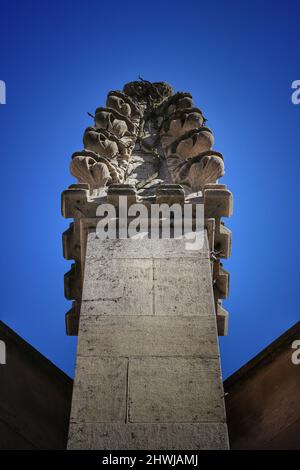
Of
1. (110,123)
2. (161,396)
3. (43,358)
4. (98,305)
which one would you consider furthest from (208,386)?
(110,123)

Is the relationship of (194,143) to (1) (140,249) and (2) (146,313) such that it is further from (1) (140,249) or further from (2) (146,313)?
(2) (146,313)

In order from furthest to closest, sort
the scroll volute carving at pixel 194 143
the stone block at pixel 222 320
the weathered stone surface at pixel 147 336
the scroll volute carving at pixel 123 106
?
1. the scroll volute carving at pixel 123 106
2. the scroll volute carving at pixel 194 143
3. the stone block at pixel 222 320
4. the weathered stone surface at pixel 147 336

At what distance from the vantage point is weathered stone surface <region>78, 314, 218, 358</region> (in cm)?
382

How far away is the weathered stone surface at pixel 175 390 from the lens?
340 centimetres

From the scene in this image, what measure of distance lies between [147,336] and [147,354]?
18 cm

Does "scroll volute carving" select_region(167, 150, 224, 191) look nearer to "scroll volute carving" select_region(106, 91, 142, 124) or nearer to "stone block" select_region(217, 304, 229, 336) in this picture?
"stone block" select_region(217, 304, 229, 336)

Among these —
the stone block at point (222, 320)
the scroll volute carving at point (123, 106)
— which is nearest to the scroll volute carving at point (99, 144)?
the scroll volute carving at point (123, 106)

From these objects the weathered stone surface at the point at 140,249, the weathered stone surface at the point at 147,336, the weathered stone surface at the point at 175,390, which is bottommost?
the weathered stone surface at the point at 175,390

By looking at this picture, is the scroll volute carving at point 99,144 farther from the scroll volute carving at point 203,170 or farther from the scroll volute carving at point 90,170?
the scroll volute carving at point 203,170

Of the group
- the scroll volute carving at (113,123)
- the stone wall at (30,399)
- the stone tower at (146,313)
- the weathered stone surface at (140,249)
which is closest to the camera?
the stone tower at (146,313)

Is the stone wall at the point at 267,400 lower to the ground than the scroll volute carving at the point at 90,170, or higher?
lower

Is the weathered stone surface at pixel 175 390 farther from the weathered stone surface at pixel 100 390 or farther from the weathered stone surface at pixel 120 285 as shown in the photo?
the weathered stone surface at pixel 120 285

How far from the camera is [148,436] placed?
10.7 feet

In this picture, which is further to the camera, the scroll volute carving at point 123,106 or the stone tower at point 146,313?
the scroll volute carving at point 123,106
